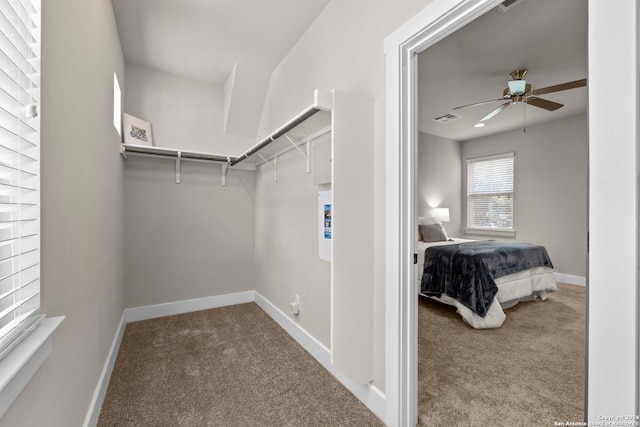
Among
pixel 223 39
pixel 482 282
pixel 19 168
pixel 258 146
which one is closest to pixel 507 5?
pixel 258 146

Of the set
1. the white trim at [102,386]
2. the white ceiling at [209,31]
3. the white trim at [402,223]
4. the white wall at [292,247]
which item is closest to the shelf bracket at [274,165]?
the white wall at [292,247]

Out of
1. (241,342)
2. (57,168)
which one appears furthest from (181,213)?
(57,168)

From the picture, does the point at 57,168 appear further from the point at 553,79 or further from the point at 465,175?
the point at 465,175

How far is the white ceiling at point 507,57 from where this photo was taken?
7.00 feet

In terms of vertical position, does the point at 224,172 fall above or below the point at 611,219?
above

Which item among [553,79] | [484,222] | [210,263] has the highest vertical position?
[553,79]

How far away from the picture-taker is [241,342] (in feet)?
8.05

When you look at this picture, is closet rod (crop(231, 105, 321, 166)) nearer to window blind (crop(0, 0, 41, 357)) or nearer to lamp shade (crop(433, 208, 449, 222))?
window blind (crop(0, 0, 41, 357))

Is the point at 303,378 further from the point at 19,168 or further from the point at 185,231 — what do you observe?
the point at 185,231

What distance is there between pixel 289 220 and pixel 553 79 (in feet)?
11.0

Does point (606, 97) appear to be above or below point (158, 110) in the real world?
below

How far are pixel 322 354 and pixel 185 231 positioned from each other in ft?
6.77

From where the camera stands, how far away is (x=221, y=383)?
1892 millimetres

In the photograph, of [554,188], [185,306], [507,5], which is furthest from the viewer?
[554,188]
